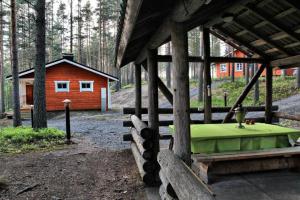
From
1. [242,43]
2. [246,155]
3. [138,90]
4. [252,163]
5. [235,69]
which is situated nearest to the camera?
[246,155]

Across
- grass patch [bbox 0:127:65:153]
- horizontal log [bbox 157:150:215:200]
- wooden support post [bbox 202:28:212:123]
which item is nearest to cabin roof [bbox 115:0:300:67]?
wooden support post [bbox 202:28:212:123]

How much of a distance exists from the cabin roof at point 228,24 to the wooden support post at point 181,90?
22 centimetres

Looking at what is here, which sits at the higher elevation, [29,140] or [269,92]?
[269,92]

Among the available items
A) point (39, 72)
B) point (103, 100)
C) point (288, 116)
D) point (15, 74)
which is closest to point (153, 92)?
point (288, 116)

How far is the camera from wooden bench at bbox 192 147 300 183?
4.66m

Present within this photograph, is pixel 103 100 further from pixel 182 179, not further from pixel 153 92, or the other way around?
pixel 182 179

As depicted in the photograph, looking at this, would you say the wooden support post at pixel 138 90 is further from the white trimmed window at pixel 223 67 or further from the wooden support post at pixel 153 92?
the white trimmed window at pixel 223 67

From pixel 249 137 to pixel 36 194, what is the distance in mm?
4136

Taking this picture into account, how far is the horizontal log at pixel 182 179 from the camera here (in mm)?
2445

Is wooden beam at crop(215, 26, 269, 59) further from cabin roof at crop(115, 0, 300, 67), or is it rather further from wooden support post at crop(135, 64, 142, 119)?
wooden support post at crop(135, 64, 142, 119)

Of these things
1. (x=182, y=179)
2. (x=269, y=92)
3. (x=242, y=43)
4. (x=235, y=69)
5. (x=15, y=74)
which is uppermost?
(x=235, y=69)

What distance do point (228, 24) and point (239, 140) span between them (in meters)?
3.53

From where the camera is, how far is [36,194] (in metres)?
4.97

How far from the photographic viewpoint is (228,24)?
707 centimetres
